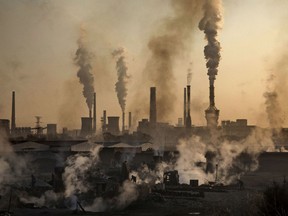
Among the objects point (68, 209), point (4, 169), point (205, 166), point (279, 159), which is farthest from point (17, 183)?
point (279, 159)

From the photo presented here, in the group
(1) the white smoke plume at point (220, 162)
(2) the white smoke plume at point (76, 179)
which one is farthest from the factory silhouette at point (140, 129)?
(2) the white smoke plume at point (76, 179)

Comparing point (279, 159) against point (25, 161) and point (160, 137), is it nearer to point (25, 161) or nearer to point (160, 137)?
point (25, 161)

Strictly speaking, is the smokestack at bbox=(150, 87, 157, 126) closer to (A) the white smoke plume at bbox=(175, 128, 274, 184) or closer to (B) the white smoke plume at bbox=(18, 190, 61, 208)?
(A) the white smoke plume at bbox=(175, 128, 274, 184)

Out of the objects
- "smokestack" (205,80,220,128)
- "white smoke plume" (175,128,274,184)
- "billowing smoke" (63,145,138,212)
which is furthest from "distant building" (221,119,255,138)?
"billowing smoke" (63,145,138,212)

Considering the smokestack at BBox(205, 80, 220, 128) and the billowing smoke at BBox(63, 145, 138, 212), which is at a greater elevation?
the smokestack at BBox(205, 80, 220, 128)

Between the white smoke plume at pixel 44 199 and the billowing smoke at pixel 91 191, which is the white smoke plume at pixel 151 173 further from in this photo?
the white smoke plume at pixel 44 199

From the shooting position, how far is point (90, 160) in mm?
50406

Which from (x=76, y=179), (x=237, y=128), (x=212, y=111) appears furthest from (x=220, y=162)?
(x=237, y=128)

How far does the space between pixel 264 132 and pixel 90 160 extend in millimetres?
40174

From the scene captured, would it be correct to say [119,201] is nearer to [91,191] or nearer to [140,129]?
[91,191]

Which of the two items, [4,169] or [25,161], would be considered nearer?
[4,169]

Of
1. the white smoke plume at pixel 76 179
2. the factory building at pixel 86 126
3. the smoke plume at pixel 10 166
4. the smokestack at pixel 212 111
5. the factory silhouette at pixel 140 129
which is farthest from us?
the factory building at pixel 86 126

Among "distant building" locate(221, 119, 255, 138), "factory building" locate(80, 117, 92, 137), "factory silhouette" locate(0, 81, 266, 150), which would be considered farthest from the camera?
"distant building" locate(221, 119, 255, 138)

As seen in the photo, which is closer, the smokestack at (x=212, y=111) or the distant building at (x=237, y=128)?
the smokestack at (x=212, y=111)
